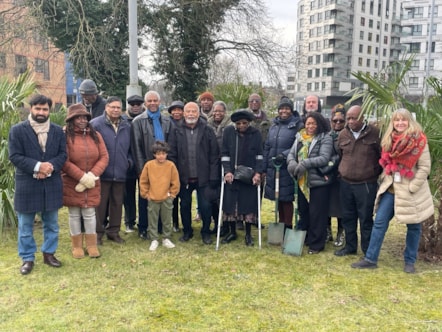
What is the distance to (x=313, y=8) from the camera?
6444cm

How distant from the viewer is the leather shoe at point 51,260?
4.90m

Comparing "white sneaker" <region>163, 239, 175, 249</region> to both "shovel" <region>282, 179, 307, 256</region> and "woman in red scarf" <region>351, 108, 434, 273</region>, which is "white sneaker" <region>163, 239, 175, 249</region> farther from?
"woman in red scarf" <region>351, 108, 434, 273</region>

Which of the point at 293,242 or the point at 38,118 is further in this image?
the point at 293,242

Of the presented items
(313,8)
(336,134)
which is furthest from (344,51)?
(336,134)

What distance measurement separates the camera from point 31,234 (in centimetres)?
479

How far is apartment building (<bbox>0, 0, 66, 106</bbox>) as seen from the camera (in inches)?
444

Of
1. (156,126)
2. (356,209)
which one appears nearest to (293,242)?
(356,209)

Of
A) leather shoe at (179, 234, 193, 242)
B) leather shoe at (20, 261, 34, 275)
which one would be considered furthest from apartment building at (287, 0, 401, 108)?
leather shoe at (20, 261, 34, 275)

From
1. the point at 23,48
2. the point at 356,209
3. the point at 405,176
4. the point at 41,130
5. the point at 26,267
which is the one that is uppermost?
the point at 23,48

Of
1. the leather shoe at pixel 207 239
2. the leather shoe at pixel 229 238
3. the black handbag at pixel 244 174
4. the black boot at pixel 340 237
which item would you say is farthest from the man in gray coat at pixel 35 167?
the black boot at pixel 340 237

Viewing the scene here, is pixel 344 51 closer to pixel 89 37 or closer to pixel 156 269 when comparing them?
pixel 89 37

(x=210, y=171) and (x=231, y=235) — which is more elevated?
(x=210, y=171)

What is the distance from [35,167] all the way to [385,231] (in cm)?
417

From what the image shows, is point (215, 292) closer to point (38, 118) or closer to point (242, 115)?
point (242, 115)
